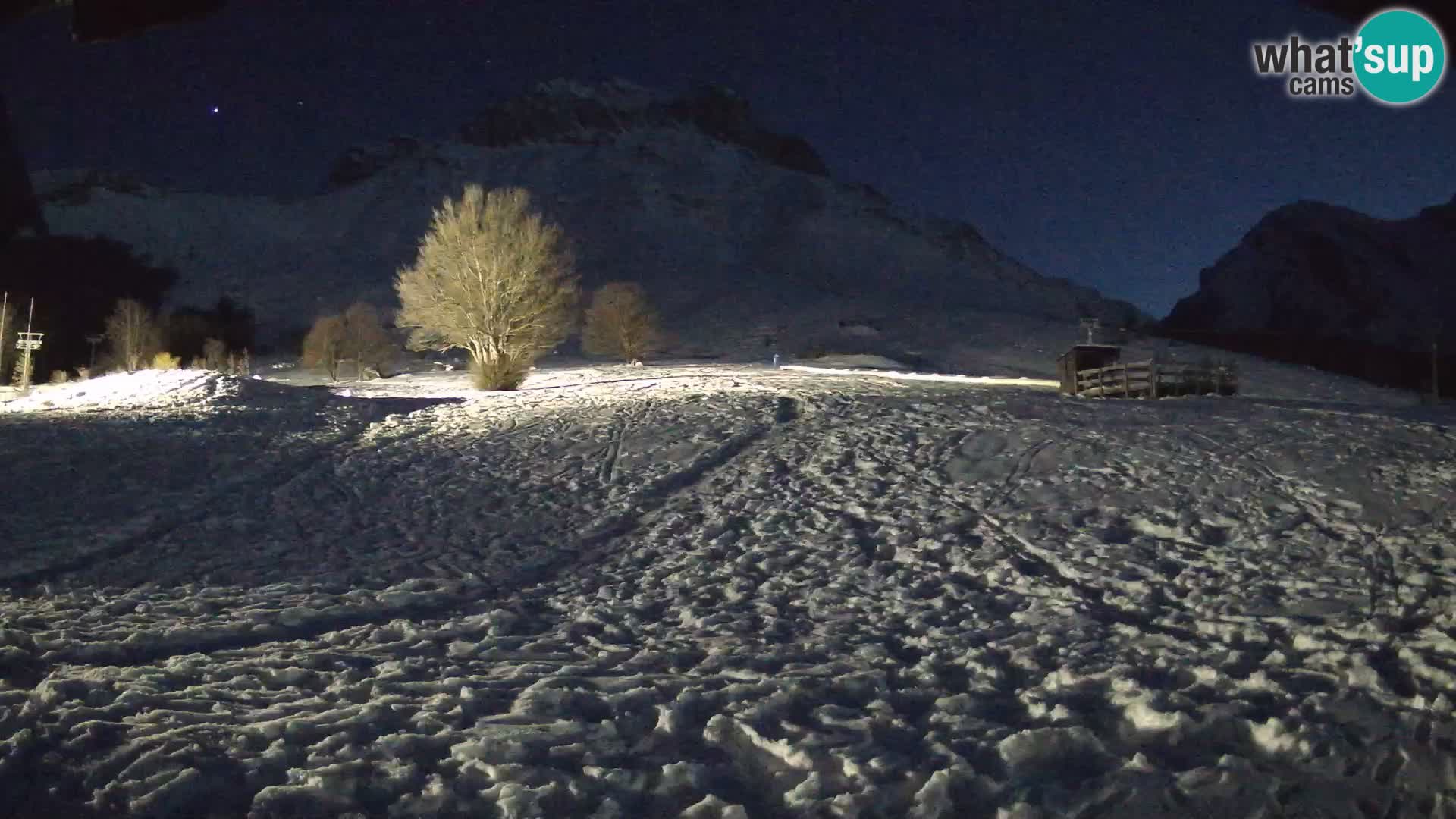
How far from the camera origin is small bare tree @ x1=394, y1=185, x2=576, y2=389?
3180 centimetres

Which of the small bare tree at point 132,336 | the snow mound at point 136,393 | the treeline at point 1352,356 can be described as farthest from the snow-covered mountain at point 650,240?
the snow mound at point 136,393

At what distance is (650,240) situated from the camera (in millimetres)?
144000

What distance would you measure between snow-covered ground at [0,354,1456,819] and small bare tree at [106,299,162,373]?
6004 centimetres

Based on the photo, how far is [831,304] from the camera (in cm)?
10412

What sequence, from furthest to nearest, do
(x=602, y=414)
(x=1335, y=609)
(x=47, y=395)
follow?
(x=47, y=395) → (x=602, y=414) → (x=1335, y=609)

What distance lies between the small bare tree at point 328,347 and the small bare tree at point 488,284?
3230 cm

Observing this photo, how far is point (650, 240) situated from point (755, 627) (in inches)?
5562

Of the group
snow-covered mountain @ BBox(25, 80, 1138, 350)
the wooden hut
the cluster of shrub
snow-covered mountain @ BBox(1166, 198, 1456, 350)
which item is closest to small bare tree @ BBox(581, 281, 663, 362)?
snow-covered mountain @ BBox(25, 80, 1138, 350)

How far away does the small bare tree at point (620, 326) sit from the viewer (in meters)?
60.2

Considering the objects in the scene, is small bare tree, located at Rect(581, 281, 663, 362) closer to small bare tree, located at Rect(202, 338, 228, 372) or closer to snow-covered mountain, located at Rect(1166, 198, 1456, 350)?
small bare tree, located at Rect(202, 338, 228, 372)

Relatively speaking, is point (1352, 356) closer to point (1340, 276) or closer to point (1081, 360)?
point (1340, 276)

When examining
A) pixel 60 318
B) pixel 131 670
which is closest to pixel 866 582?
pixel 131 670

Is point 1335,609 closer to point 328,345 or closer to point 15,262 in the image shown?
point 328,345

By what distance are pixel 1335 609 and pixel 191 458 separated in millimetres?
18381
